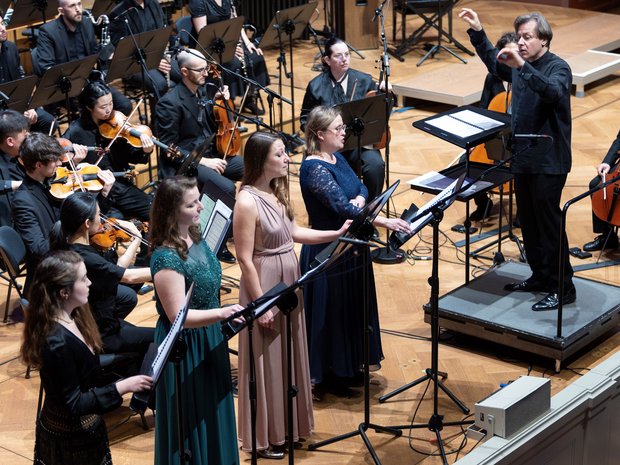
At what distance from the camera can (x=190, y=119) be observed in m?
6.46

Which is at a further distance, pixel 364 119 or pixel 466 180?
pixel 364 119

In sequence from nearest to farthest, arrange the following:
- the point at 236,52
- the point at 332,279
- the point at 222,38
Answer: the point at 332,279 → the point at 222,38 → the point at 236,52

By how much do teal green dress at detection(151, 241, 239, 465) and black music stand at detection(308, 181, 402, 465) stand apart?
52 centimetres

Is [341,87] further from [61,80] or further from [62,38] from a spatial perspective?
[62,38]

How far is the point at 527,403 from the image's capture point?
3.42 m

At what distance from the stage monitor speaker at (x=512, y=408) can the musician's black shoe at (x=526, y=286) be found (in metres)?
2.02

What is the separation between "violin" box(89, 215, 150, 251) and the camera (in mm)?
4820

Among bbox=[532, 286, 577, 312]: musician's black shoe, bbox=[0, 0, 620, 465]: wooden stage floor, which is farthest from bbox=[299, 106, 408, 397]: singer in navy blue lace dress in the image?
bbox=[532, 286, 577, 312]: musician's black shoe

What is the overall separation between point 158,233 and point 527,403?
144cm

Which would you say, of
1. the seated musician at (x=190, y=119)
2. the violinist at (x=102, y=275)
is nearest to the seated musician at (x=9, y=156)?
the seated musician at (x=190, y=119)

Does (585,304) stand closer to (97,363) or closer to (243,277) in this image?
(243,277)

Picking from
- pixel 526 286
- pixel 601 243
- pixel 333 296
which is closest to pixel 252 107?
pixel 601 243

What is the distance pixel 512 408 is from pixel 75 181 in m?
3.20

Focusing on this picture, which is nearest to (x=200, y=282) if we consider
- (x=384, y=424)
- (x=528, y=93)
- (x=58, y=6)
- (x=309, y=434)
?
(x=309, y=434)
